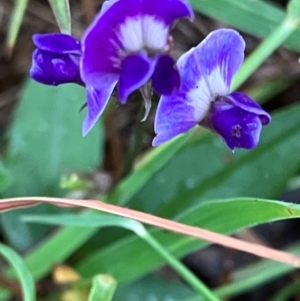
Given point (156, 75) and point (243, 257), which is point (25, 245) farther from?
point (156, 75)

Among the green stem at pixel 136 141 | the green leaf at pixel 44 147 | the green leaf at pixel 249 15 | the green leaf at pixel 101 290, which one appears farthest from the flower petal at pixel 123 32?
the green leaf at pixel 44 147

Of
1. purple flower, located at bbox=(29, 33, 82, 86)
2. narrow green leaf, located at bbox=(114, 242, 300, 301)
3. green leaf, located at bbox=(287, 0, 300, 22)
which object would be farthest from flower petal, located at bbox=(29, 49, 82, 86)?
narrow green leaf, located at bbox=(114, 242, 300, 301)

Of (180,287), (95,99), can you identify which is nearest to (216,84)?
(95,99)

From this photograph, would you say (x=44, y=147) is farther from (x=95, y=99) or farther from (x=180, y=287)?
(x=95, y=99)

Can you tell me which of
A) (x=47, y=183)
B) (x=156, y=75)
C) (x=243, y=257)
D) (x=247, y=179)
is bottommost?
(x=243, y=257)

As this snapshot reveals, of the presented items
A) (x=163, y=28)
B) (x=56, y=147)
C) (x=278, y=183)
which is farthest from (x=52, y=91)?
(x=163, y=28)

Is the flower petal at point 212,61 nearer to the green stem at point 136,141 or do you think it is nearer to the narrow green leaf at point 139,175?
the green stem at point 136,141

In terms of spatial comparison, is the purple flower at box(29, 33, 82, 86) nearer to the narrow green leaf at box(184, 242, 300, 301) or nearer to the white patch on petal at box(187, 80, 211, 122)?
the white patch on petal at box(187, 80, 211, 122)

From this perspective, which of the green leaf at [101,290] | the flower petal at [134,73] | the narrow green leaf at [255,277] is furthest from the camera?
the narrow green leaf at [255,277]
